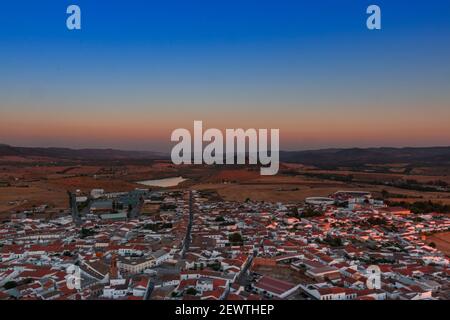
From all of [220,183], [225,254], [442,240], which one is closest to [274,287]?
[225,254]

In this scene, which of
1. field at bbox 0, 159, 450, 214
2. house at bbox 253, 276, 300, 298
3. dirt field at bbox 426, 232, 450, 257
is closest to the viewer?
house at bbox 253, 276, 300, 298

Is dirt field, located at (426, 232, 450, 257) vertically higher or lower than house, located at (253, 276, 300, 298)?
lower

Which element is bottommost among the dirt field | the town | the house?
the dirt field

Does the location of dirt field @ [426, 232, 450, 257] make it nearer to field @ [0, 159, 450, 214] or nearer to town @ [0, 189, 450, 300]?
town @ [0, 189, 450, 300]

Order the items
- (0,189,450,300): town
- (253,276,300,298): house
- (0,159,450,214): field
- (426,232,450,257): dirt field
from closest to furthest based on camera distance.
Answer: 1. (253,276,300,298): house
2. (0,189,450,300): town
3. (426,232,450,257): dirt field
4. (0,159,450,214): field

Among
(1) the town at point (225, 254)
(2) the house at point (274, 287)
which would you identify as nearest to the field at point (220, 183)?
(1) the town at point (225, 254)

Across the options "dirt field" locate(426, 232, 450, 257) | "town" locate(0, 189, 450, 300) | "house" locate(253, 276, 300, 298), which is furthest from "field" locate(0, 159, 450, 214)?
"house" locate(253, 276, 300, 298)

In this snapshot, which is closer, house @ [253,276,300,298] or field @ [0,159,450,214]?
house @ [253,276,300,298]

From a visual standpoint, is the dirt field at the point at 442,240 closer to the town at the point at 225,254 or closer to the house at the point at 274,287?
the town at the point at 225,254
